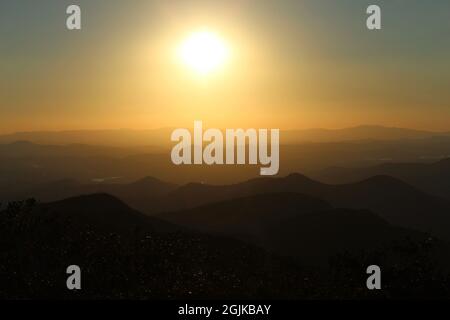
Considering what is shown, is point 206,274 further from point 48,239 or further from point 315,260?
point 315,260

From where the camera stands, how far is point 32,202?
37000 millimetres

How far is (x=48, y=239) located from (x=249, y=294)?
2038cm

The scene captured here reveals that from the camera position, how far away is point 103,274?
32.0m

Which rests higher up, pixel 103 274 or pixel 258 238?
pixel 103 274

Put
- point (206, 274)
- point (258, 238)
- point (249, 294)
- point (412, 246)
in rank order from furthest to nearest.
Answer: point (258, 238) → point (412, 246) → point (206, 274) → point (249, 294)

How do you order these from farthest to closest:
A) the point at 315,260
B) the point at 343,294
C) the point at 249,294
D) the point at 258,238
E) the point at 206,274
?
the point at 258,238 < the point at 315,260 < the point at 206,274 < the point at 343,294 < the point at 249,294
